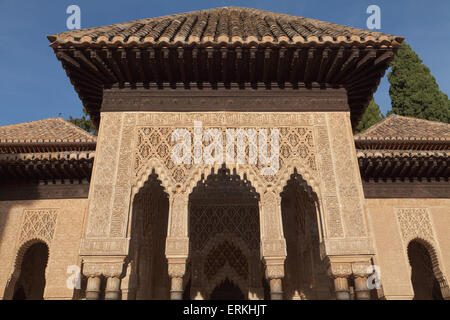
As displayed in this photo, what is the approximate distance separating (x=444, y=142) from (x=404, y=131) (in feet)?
3.45

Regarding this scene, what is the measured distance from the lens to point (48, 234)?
22.1ft

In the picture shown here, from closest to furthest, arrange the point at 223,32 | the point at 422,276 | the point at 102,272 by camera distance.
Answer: the point at 102,272 < the point at 223,32 < the point at 422,276

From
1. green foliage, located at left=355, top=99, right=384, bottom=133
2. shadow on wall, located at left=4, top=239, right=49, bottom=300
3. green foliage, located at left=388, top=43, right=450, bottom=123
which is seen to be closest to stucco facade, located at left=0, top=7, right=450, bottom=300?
shadow on wall, located at left=4, top=239, right=49, bottom=300

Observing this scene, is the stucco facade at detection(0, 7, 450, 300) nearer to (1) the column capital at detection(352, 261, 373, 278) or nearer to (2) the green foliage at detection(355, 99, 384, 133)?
(1) the column capital at detection(352, 261, 373, 278)

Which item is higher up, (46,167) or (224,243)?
(46,167)

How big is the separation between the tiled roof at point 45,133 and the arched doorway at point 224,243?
3.03 metres

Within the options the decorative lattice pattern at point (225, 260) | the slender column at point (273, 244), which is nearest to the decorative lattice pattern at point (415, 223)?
the decorative lattice pattern at point (225, 260)

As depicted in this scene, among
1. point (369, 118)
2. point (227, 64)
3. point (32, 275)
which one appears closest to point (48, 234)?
point (32, 275)

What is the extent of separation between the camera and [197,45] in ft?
16.2

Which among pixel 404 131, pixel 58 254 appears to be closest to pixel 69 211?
pixel 58 254

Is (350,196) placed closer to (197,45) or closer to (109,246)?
(197,45)

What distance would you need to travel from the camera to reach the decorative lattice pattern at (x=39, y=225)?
265 inches

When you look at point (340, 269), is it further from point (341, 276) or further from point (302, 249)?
point (302, 249)

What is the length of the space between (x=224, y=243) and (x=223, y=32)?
454cm
